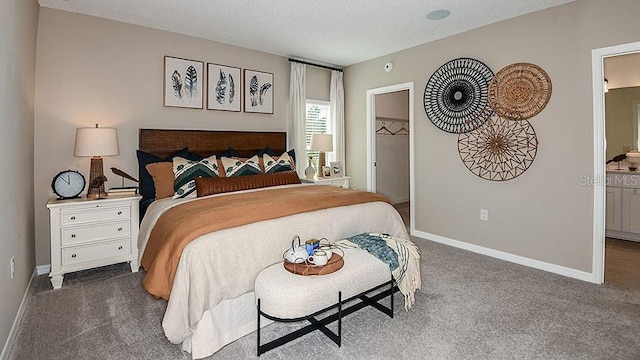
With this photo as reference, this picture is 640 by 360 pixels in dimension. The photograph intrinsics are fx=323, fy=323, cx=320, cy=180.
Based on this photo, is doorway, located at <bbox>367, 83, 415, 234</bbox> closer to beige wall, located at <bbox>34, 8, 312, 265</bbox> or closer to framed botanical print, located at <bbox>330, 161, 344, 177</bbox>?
framed botanical print, located at <bbox>330, 161, 344, 177</bbox>

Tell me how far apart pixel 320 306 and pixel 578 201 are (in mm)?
2774

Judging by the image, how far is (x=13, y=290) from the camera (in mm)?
2119

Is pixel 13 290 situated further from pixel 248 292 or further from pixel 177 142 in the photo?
pixel 177 142

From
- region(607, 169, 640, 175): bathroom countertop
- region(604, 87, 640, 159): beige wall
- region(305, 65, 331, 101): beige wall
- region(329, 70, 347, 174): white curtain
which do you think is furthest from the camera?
region(329, 70, 347, 174): white curtain

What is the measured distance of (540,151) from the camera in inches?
130

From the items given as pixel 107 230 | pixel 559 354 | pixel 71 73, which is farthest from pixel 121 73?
pixel 559 354

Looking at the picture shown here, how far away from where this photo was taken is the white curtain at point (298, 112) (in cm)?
484

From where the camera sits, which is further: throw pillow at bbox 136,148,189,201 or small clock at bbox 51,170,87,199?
throw pillow at bbox 136,148,189,201

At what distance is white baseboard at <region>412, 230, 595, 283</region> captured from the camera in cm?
308

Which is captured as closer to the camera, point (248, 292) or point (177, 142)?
point (248, 292)

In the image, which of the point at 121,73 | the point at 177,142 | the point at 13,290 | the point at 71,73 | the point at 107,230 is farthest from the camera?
the point at 177,142

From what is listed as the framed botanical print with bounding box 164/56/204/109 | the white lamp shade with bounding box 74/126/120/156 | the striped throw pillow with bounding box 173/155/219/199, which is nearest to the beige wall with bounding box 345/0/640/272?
the striped throw pillow with bounding box 173/155/219/199

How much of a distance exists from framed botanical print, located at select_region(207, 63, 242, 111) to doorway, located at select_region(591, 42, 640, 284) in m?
3.84

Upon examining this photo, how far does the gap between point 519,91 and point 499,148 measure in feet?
2.03
